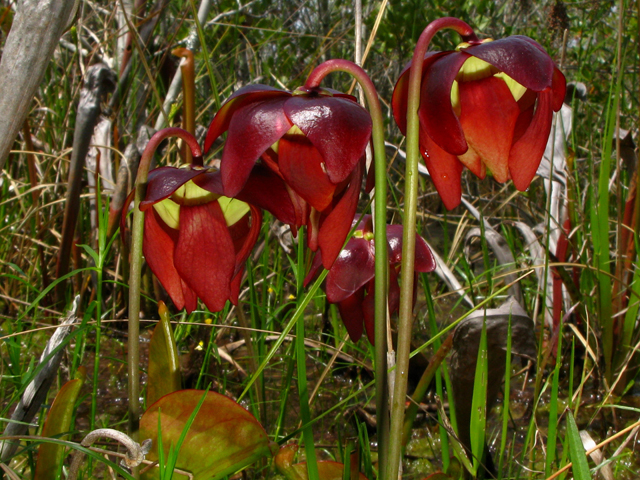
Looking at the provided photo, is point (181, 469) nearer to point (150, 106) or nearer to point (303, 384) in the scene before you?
point (303, 384)

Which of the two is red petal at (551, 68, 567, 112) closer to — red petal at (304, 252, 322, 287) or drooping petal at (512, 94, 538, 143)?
drooping petal at (512, 94, 538, 143)

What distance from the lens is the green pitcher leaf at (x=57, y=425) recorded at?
73cm

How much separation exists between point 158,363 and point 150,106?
4.90 feet

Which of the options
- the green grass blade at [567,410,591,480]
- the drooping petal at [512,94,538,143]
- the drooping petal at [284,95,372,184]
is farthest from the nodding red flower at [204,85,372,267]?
the green grass blade at [567,410,591,480]

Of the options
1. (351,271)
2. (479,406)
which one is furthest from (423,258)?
(479,406)

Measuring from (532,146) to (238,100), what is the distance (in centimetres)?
35

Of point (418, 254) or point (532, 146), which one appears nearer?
point (532, 146)

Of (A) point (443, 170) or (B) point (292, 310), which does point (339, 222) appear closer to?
(A) point (443, 170)

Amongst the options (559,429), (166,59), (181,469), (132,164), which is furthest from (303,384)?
(166,59)

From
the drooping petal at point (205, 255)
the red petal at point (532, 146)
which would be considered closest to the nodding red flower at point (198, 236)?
the drooping petal at point (205, 255)

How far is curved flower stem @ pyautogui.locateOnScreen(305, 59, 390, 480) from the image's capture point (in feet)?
2.05

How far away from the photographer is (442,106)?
2.09 feet

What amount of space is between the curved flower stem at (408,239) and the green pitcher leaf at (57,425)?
0.38 m

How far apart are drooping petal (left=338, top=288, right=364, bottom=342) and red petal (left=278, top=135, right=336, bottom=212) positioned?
33 centimetres
